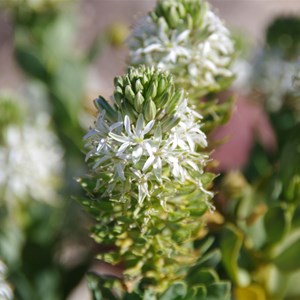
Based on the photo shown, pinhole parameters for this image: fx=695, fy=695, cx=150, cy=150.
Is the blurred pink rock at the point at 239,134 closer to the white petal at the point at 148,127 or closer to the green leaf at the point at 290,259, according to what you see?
the green leaf at the point at 290,259

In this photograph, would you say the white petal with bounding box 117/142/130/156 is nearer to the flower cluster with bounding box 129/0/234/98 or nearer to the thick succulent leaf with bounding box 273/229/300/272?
the flower cluster with bounding box 129/0/234/98

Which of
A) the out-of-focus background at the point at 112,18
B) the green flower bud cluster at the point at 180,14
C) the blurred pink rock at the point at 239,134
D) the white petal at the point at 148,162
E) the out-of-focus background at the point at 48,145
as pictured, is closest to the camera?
the white petal at the point at 148,162

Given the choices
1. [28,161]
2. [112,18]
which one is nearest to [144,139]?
[28,161]

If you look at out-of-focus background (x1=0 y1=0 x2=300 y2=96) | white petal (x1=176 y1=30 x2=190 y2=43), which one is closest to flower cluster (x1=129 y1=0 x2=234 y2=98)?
white petal (x1=176 y1=30 x2=190 y2=43)

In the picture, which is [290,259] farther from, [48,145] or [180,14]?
[48,145]

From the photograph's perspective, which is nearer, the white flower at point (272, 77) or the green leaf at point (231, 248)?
the green leaf at point (231, 248)

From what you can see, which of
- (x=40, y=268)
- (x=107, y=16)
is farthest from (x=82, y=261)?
(x=107, y=16)

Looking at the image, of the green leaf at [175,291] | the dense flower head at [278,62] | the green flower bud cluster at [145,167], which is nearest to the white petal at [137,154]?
the green flower bud cluster at [145,167]

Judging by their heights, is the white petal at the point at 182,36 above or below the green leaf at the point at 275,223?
above
